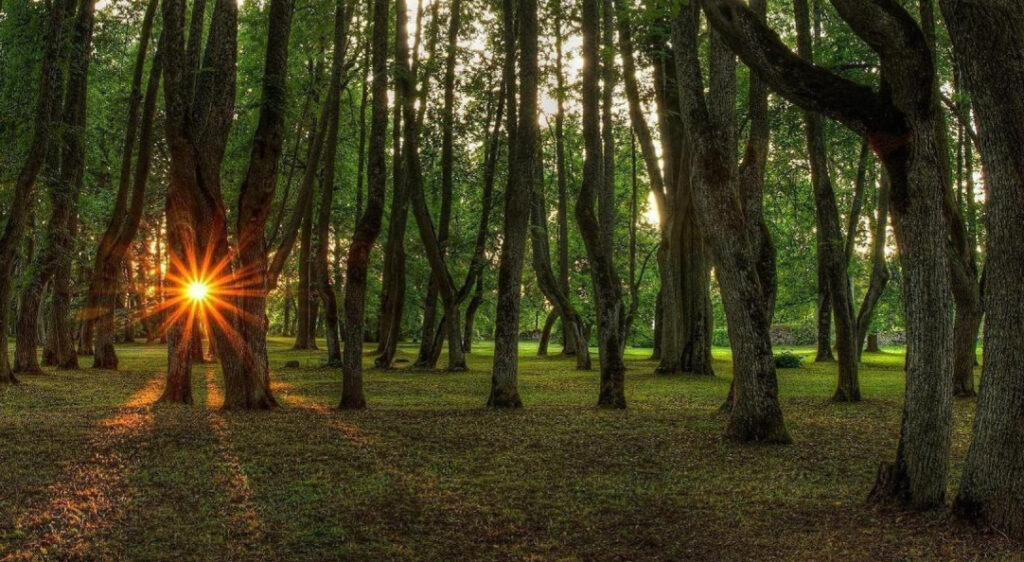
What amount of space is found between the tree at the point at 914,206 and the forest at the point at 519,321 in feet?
0.08

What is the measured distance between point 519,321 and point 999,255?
10494 millimetres

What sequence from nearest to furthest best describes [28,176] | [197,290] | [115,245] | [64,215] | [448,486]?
1. [448,486]
2. [197,290]
3. [28,176]
4. [64,215]
5. [115,245]

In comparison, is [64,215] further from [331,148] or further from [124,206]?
[331,148]

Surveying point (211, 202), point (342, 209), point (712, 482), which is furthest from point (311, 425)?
point (342, 209)

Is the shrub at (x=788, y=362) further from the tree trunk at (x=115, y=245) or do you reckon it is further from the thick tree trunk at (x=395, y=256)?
the tree trunk at (x=115, y=245)

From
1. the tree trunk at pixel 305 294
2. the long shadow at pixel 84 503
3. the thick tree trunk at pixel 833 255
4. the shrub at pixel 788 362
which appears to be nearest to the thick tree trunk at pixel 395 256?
the tree trunk at pixel 305 294

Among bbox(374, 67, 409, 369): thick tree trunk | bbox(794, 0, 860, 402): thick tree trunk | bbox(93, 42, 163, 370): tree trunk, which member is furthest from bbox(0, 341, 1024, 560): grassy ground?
bbox(374, 67, 409, 369): thick tree trunk

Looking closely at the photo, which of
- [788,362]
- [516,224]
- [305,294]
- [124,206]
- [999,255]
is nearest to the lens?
[999,255]

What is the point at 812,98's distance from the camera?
659cm

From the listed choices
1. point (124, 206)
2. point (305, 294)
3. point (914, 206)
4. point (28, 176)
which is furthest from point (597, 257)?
point (305, 294)

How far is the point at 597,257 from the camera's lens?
551 inches

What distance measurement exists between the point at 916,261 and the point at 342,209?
3051 centimetres

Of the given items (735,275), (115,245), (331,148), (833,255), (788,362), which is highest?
(331,148)

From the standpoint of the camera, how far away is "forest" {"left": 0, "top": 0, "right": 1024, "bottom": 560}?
5.81 meters
